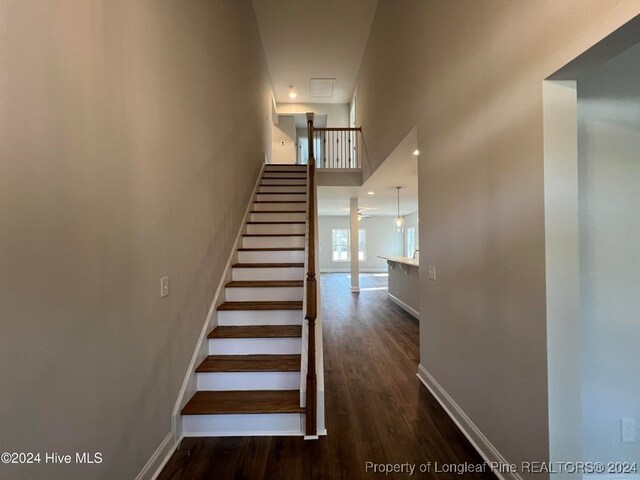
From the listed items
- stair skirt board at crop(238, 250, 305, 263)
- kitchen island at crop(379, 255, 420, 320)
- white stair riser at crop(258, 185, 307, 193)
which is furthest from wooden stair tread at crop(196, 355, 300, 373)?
white stair riser at crop(258, 185, 307, 193)

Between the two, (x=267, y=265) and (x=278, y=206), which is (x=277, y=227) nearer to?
(x=278, y=206)

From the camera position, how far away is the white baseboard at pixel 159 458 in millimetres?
1561

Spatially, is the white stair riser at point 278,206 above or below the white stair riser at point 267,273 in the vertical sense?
above

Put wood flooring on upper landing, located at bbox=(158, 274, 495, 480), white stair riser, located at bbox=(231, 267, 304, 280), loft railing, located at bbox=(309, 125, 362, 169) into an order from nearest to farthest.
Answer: wood flooring on upper landing, located at bbox=(158, 274, 495, 480) < white stair riser, located at bbox=(231, 267, 304, 280) < loft railing, located at bbox=(309, 125, 362, 169)

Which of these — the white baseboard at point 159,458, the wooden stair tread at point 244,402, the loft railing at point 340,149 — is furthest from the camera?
the loft railing at point 340,149

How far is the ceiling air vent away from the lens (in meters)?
7.09

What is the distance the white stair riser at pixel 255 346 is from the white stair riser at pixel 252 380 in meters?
0.23

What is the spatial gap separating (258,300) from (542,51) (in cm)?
271

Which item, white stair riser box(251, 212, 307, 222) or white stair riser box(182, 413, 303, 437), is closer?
white stair riser box(182, 413, 303, 437)

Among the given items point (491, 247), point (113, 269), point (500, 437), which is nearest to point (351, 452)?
point (500, 437)

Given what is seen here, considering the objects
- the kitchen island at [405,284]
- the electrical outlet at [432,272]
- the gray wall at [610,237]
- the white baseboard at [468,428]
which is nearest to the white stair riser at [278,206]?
the kitchen island at [405,284]

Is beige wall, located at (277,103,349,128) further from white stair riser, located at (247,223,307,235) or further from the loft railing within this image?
white stair riser, located at (247,223,307,235)

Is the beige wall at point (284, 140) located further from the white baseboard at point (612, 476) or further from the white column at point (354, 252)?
the white baseboard at point (612, 476)

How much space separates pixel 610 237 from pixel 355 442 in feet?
6.19
